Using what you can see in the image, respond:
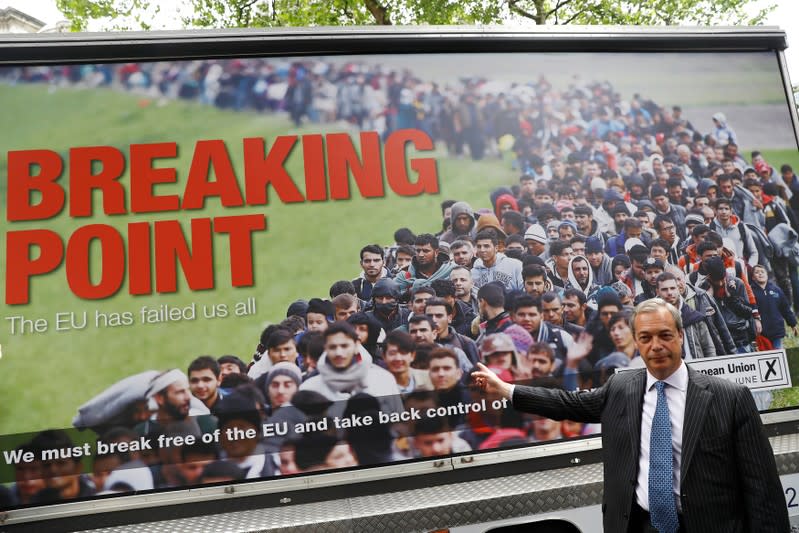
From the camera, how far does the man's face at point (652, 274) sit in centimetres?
329

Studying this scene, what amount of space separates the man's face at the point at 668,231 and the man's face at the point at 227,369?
7.90ft

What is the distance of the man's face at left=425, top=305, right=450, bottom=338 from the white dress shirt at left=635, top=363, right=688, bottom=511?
3.64ft

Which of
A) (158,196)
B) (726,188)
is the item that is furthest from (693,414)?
(158,196)

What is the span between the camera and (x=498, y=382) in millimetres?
2559

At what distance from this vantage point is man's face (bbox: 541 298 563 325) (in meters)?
3.15

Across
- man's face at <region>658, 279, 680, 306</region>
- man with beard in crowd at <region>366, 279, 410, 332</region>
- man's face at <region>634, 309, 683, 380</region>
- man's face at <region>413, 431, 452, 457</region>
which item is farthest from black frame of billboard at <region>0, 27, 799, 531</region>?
man's face at <region>634, 309, 683, 380</region>

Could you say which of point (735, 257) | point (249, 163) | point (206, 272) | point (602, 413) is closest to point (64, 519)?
point (206, 272)

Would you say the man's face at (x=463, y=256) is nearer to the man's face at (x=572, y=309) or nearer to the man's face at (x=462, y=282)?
the man's face at (x=462, y=282)

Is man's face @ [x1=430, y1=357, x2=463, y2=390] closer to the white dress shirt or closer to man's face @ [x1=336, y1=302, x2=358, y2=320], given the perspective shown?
man's face @ [x1=336, y1=302, x2=358, y2=320]

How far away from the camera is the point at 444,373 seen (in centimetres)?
301

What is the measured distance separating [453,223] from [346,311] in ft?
2.45

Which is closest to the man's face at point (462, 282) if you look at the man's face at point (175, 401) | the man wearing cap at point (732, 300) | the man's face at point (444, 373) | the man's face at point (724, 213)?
the man's face at point (444, 373)

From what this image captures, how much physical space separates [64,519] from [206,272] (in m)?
1.29

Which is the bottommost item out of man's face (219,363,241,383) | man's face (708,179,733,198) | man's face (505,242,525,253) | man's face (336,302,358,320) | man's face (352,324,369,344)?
man's face (219,363,241,383)
